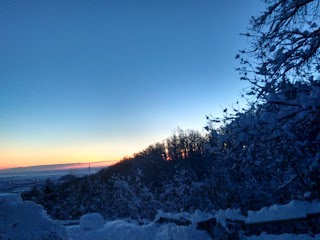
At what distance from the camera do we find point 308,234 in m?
6.15

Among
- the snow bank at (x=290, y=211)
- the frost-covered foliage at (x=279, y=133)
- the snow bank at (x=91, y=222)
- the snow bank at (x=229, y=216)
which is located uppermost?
the frost-covered foliage at (x=279, y=133)

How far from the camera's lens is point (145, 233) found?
403 inches

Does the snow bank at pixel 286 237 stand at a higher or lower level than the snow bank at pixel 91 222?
higher

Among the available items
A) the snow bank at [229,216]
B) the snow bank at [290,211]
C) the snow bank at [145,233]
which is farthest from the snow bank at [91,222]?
the snow bank at [290,211]

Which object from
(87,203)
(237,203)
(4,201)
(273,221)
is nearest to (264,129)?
(273,221)

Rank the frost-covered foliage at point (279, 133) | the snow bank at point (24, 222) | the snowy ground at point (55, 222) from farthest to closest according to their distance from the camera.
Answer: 1. the snow bank at point (24, 222)
2. the snowy ground at point (55, 222)
3. the frost-covered foliage at point (279, 133)

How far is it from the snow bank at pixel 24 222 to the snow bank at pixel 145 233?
3.01m

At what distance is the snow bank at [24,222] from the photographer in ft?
21.9

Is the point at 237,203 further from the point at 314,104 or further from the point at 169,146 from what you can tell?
the point at 169,146

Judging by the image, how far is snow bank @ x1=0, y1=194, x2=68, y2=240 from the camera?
6676mm

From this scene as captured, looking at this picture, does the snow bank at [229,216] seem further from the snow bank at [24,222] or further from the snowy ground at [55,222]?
the snow bank at [24,222]

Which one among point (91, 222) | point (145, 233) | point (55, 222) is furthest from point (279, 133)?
point (91, 222)

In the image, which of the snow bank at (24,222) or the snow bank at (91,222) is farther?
the snow bank at (91,222)

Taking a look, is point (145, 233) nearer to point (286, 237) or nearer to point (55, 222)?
point (55, 222)
